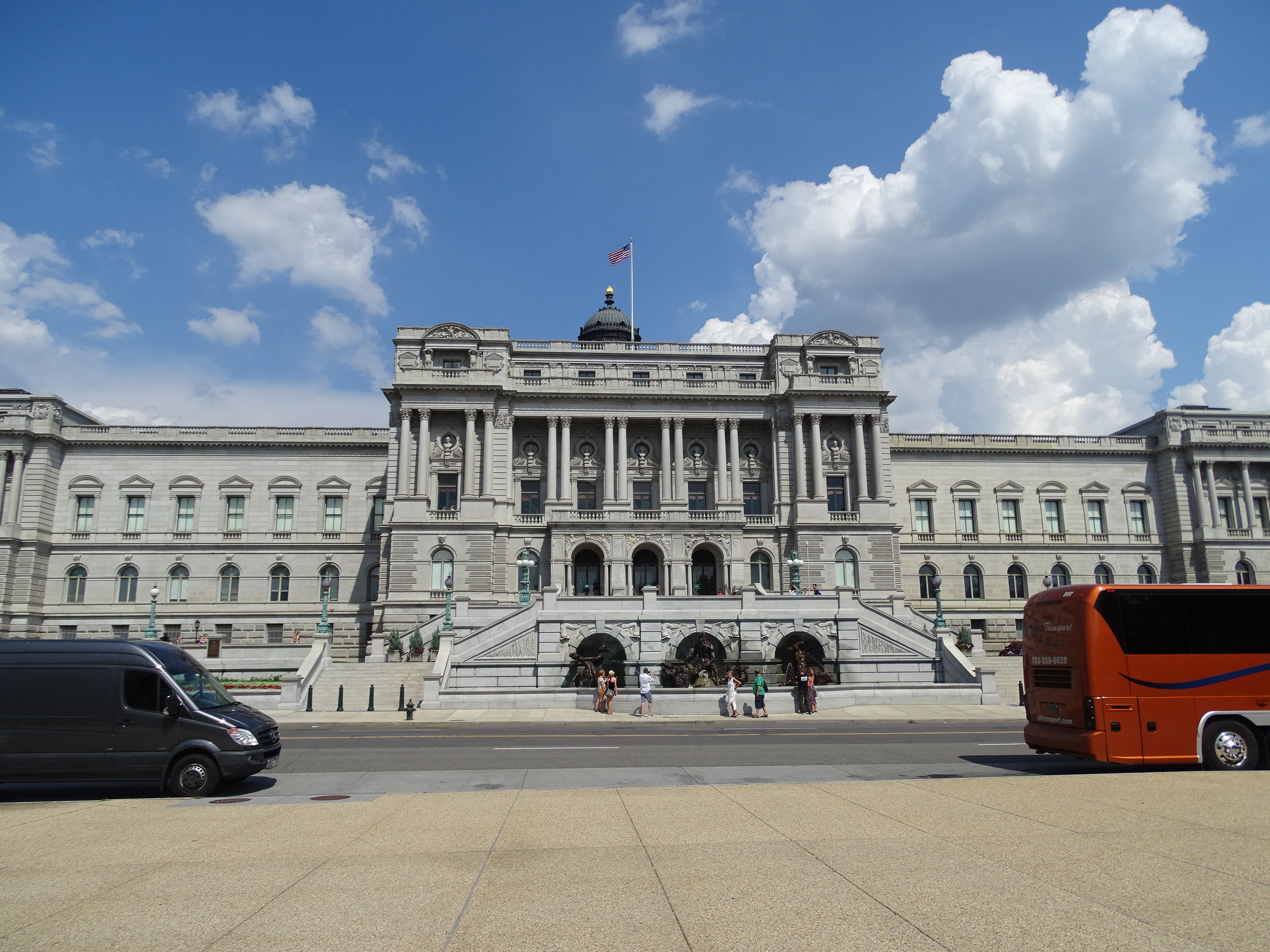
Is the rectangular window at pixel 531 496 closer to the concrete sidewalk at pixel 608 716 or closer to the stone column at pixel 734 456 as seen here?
the stone column at pixel 734 456

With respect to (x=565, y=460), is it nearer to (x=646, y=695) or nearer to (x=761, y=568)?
(x=761, y=568)

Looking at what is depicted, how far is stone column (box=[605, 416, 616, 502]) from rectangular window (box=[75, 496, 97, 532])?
3788 centimetres

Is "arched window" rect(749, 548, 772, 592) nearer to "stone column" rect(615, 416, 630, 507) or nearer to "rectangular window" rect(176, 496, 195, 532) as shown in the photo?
"stone column" rect(615, 416, 630, 507)

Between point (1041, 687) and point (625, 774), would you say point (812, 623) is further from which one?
point (625, 774)

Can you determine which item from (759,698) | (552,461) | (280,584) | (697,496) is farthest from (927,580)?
(280,584)

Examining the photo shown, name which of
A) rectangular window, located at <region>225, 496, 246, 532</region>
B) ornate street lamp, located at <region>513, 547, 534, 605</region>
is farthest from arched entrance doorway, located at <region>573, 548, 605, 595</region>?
rectangular window, located at <region>225, 496, 246, 532</region>

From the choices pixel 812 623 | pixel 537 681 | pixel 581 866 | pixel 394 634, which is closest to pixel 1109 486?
pixel 812 623

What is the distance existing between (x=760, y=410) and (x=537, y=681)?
29.2 m

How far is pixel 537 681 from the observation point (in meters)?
39.1

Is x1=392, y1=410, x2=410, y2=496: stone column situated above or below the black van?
above

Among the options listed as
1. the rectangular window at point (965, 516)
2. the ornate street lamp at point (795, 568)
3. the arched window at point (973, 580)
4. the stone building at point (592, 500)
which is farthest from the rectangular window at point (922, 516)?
the ornate street lamp at point (795, 568)

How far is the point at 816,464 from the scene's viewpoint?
58.7 metres

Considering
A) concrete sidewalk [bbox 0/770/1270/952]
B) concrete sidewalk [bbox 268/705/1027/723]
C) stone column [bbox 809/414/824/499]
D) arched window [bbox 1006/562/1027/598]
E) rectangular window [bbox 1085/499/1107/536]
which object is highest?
stone column [bbox 809/414/824/499]

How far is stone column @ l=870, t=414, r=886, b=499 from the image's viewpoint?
58625mm
